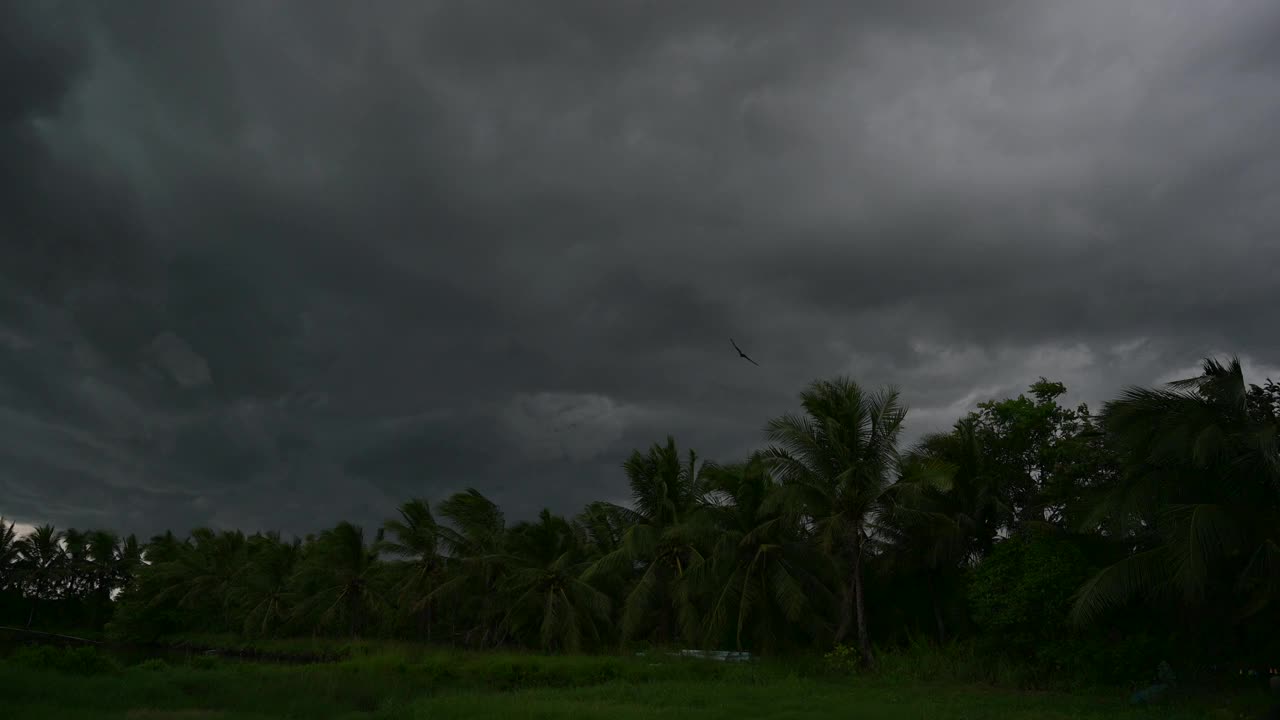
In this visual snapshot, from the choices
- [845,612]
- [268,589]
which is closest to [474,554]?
[845,612]

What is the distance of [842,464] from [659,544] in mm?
9058

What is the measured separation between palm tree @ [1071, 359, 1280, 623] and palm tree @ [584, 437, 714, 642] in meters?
13.2

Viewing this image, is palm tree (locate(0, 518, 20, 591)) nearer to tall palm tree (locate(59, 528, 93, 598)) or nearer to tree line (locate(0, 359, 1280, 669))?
tall palm tree (locate(59, 528, 93, 598))

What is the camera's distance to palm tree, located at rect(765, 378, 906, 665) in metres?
21.6

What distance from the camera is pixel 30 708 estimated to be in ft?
44.1

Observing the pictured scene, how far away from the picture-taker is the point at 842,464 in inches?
868

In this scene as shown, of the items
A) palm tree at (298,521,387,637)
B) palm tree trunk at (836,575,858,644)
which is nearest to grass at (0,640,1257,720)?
→ palm tree trunk at (836,575,858,644)

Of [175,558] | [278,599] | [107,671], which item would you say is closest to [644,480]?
[107,671]

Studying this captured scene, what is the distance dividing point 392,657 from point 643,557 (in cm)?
967

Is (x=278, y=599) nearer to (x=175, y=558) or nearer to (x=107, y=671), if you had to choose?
(x=175, y=558)

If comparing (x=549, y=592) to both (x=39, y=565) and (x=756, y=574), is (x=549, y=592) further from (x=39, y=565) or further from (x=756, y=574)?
(x=39, y=565)

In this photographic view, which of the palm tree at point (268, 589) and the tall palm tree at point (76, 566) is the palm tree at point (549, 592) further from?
the tall palm tree at point (76, 566)

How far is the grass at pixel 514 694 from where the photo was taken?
13.8m

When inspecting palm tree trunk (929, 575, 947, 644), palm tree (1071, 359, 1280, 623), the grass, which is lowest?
the grass
